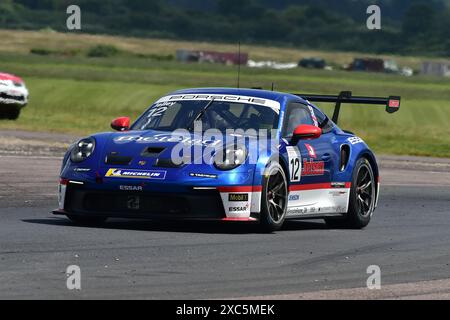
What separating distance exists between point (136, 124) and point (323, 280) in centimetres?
417

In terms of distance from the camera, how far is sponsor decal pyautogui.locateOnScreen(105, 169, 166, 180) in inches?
441

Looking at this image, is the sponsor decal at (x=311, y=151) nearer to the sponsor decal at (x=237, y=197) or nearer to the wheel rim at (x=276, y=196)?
the wheel rim at (x=276, y=196)

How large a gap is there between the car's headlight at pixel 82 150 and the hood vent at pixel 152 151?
504 mm

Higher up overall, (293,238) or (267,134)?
(267,134)

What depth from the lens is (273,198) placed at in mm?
11773

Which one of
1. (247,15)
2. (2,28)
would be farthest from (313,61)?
(247,15)

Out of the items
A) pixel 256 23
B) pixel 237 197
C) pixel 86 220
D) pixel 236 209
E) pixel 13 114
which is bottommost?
pixel 256 23

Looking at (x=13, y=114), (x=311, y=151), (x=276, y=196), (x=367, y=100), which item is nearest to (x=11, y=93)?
(x=13, y=114)

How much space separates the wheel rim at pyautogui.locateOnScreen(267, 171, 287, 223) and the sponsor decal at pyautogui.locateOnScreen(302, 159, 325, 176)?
505mm

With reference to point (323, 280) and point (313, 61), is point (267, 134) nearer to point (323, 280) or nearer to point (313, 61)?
point (323, 280)

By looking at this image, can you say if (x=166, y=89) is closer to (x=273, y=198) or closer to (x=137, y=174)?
(x=273, y=198)

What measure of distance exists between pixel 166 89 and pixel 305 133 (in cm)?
5083

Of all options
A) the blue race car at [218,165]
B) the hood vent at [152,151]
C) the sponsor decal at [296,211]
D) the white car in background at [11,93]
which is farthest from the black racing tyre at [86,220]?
the white car in background at [11,93]
